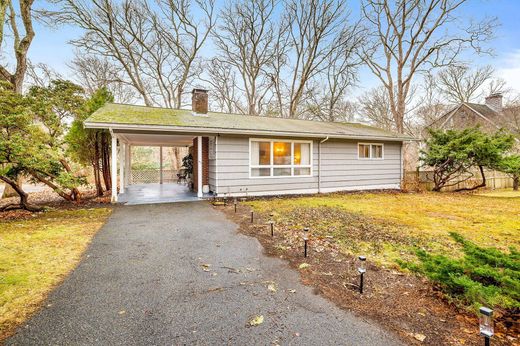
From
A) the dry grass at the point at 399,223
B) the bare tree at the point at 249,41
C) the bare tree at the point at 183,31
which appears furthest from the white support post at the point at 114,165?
the bare tree at the point at 249,41

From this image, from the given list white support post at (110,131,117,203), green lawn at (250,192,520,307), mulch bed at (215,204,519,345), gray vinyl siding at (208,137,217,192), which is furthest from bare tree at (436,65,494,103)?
white support post at (110,131,117,203)

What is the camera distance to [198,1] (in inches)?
672

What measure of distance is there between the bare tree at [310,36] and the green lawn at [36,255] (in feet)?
57.6

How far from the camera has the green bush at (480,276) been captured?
2143 mm

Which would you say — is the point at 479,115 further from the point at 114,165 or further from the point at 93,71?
the point at 93,71

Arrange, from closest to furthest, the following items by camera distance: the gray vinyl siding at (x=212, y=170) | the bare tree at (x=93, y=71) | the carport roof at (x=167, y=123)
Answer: the carport roof at (x=167, y=123) → the gray vinyl siding at (x=212, y=170) → the bare tree at (x=93, y=71)

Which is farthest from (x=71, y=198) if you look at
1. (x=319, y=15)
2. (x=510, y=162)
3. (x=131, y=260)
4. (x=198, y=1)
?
(x=319, y=15)

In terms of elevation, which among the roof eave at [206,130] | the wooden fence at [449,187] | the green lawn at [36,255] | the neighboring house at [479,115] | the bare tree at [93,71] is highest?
the bare tree at [93,71]

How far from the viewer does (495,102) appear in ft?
70.7

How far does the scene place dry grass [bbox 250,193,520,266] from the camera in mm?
4480

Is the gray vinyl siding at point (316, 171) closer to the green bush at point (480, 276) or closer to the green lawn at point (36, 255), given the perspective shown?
the green lawn at point (36, 255)

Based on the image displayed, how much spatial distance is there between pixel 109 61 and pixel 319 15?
15.5 meters

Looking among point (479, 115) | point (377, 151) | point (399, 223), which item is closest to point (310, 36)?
point (377, 151)

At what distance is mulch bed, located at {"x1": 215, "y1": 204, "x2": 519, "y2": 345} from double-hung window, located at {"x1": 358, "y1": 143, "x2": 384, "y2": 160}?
8.96 m
